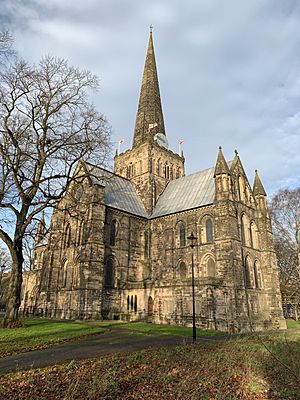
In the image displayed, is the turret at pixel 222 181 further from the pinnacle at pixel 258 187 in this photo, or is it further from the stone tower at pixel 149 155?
the stone tower at pixel 149 155

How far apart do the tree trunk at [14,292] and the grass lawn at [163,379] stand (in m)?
9.48

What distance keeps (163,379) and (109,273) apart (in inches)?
855

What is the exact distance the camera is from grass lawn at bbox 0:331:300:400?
6.69 m

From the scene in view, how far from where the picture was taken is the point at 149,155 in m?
39.2

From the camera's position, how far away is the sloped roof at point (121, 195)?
3241 cm

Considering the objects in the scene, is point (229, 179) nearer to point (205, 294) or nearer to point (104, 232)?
point (205, 294)

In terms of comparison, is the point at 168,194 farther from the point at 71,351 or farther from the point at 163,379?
the point at 163,379

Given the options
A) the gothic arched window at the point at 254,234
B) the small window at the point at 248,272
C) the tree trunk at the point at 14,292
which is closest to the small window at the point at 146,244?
the small window at the point at 248,272

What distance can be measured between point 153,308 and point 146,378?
19.2m

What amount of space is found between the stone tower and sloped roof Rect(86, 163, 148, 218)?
1165 millimetres

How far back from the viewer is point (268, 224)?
1257 inches

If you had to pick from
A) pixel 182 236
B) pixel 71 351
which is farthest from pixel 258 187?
pixel 71 351

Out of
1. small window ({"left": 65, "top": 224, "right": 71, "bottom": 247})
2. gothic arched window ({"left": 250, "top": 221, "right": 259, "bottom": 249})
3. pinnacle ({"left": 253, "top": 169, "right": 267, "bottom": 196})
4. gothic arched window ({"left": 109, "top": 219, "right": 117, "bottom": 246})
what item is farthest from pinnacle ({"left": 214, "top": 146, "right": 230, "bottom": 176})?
small window ({"left": 65, "top": 224, "right": 71, "bottom": 247})

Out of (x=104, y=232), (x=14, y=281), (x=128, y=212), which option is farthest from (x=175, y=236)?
(x=14, y=281)
